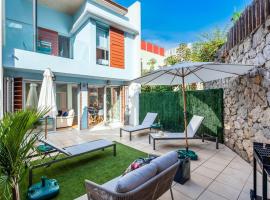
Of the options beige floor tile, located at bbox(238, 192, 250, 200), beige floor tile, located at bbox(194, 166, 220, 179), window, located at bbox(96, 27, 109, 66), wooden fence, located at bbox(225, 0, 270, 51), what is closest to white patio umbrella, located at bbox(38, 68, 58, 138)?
window, located at bbox(96, 27, 109, 66)

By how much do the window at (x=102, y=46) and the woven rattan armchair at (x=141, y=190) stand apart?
849 centimetres

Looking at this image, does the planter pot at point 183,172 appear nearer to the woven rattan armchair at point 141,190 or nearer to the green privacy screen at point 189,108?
the woven rattan armchair at point 141,190

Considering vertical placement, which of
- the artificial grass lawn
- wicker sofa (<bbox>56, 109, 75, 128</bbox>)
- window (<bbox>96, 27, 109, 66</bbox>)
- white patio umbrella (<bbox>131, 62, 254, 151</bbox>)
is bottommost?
the artificial grass lawn

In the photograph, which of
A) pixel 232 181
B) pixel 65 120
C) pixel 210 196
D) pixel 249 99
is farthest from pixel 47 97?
pixel 249 99

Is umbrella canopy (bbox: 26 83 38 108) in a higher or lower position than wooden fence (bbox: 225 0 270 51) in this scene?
lower

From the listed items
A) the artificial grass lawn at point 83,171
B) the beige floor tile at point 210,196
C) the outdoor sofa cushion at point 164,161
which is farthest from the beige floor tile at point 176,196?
the artificial grass lawn at point 83,171

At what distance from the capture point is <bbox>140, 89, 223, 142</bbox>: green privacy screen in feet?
21.7

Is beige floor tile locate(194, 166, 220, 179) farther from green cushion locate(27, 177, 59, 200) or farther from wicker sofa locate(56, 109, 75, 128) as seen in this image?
wicker sofa locate(56, 109, 75, 128)

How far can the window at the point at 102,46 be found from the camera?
9914mm

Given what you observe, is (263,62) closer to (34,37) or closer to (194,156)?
(194,156)

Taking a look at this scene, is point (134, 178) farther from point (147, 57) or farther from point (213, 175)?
point (147, 57)

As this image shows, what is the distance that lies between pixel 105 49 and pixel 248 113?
8332mm

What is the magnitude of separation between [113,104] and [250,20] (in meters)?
9.03

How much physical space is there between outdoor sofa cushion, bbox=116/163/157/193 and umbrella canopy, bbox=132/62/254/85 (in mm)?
2657
